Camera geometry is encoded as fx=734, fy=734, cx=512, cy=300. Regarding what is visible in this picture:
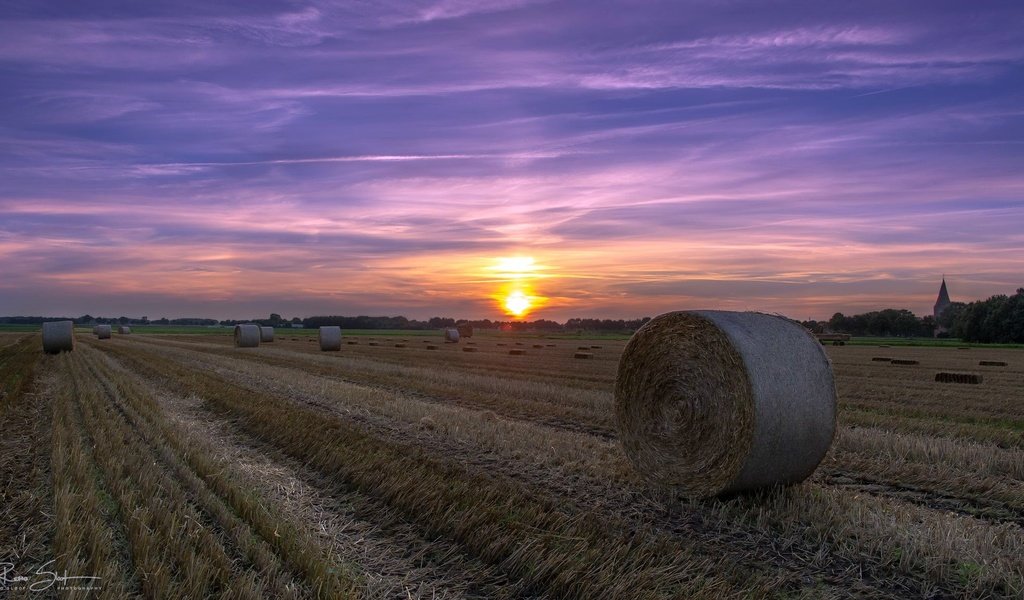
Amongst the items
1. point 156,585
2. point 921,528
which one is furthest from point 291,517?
point 921,528

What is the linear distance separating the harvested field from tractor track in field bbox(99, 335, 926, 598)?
0.09 feet

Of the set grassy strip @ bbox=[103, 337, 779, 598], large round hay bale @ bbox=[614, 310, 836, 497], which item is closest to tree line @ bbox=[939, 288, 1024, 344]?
large round hay bale @ bbox=[614, 310, 836, 497]

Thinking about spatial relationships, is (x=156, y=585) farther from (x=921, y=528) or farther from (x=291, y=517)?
(x=921, y=528)

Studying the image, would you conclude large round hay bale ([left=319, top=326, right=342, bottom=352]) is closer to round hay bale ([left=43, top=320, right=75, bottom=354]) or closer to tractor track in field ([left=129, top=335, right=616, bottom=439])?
round hay bale ([left=43, top=320, right=75, bottom=354])

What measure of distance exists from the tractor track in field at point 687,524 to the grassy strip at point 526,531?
0.26 meters

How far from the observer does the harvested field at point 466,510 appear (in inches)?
197

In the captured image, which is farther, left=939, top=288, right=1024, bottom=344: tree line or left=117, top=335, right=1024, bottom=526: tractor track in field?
left=939, top=288, right=1024, bottom=344: tree line

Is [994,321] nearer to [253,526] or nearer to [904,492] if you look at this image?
[904,492]

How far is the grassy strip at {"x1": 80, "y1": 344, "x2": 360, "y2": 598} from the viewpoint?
488 cm

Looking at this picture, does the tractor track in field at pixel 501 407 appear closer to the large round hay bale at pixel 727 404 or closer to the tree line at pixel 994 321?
the large round hay bale at pixel 727 404

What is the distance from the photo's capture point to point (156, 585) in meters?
4.61

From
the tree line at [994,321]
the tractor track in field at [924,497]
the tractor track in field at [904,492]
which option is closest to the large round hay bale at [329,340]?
the tractor track in field at [904,492]

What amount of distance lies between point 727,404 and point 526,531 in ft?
9.03

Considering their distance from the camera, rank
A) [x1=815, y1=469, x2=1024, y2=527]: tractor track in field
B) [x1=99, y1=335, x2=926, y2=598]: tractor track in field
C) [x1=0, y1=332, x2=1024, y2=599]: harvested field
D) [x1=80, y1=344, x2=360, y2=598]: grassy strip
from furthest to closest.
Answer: [x1=815, y1=469, x2=1024, y2=527]: tractor track in field → [x1=99, y1=335, x2=926, y2=598]: tractor track in field → [x1=0, y1=332, x2=1024, y2=599]: harvested field → [x1=80, y1=344, x2=360, y2=598]: grassy strip
